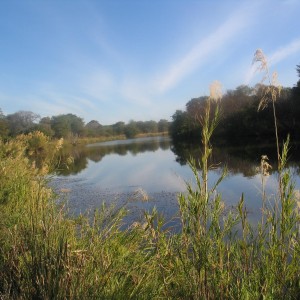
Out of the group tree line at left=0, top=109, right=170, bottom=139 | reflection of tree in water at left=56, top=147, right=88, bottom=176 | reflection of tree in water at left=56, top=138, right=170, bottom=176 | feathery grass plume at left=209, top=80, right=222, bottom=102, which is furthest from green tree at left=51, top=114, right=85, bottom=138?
feathery grass plume at left=209, top=80, right=222, bottom=102

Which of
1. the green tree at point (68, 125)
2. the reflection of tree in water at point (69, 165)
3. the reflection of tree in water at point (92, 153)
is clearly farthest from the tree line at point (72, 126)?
the reflection of tree in water at point (69, 165)

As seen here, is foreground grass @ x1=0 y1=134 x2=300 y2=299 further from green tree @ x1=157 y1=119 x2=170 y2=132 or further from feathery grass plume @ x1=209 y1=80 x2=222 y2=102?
green tree @ x1=157 y1=119 x2=170 y2=132

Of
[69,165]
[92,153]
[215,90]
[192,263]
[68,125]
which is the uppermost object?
[68,125]

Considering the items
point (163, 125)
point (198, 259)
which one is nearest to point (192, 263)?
point (198, 259)

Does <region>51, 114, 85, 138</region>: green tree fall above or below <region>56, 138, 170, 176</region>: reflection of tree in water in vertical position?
above

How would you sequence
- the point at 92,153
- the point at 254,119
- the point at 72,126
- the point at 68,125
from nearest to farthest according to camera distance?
the point at 254,119
the point at 92,153
the point at 68,125
the point at 72,126

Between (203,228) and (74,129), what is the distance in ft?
272

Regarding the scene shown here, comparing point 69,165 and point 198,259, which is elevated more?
point 198,259

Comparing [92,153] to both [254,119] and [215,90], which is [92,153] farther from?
[215,90]

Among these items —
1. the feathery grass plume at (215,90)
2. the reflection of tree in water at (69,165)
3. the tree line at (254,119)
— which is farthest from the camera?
the tree line at (254,119)

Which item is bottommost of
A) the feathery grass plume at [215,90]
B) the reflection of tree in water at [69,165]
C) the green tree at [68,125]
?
the reflection of tree in water at [69,165]

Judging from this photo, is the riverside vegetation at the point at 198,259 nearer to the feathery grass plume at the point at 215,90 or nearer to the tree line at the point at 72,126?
the feathery grass plume at the point at 215,90

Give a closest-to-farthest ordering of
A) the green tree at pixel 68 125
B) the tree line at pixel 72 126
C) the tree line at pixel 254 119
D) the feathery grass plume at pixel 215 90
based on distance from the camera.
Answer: the feathery grass plume at pixel 215 90, the tree line at pixel 254 119, the tree line at pixel 72 126, the green tree at pixel 68 125

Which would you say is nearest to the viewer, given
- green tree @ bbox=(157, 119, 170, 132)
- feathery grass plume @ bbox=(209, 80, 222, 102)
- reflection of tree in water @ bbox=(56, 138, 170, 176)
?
feathery grass plume @ bbox=(209, 80, 222, 102)
